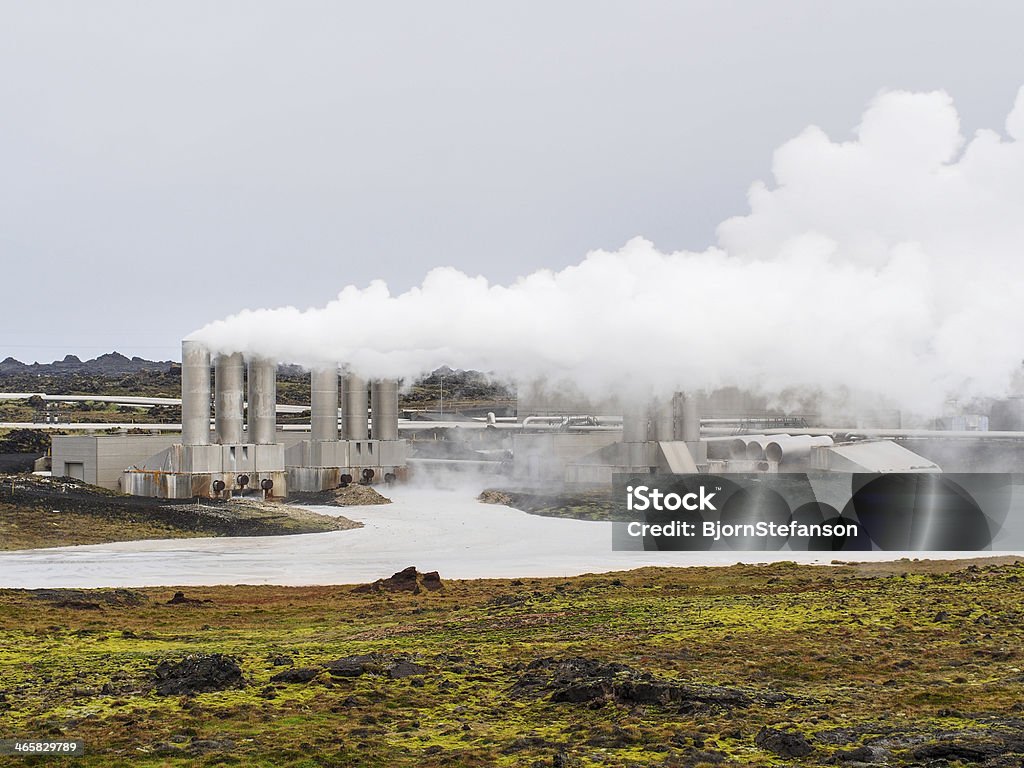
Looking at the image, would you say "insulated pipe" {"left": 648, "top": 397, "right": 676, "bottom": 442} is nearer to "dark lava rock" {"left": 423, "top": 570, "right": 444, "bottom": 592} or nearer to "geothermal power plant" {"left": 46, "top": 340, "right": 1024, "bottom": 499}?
"geothermal power plant" {"left": 46, "top": 340, "right": 1024, "bottom": 499}

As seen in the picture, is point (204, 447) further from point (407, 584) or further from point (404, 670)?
point (404, 670)

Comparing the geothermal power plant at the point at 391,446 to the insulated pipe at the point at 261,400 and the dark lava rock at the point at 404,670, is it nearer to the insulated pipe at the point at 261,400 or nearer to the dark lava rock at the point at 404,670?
the insulated pipe at the point at 261,400

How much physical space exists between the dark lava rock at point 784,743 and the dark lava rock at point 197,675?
11645 millimetres

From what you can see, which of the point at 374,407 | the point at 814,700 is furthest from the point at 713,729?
the point at 374,407

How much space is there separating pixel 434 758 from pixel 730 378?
2759 inches

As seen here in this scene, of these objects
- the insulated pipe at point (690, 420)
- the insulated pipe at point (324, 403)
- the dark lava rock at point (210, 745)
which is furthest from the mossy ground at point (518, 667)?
the insulated pipe at point (324, 403)

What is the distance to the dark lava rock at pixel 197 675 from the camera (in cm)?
2545

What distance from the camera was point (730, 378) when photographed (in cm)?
8788

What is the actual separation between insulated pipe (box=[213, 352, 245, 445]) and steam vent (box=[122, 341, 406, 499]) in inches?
3.3

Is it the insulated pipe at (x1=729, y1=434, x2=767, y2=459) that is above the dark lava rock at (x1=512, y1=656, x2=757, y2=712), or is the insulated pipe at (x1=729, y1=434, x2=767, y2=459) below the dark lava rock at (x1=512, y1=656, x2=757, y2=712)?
above

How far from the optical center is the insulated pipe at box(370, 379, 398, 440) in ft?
375

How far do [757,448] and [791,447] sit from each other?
4.80 meters

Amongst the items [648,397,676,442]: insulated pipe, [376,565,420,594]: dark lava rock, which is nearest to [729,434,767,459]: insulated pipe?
[648,397,676,442]: insulated pipe

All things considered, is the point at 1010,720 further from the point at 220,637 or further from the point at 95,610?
the point at 95,610
